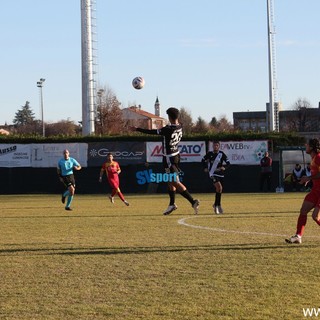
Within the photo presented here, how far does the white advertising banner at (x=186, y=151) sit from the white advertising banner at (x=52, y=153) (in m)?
3.55

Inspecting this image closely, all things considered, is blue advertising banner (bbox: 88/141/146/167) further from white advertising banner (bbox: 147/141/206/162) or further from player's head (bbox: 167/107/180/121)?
player's head (bbox: 167/107/180/121)

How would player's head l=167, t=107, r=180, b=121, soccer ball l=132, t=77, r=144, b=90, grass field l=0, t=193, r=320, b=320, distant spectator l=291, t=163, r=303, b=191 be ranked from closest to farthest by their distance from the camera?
grass field l=0, t=193, r=320, b=320 < player's head l=167, t=107, r=180, b=121 < soccer ball l=132, t=77, r=144, b=90 < distant spectator l=291, t=163, r=303, b=191

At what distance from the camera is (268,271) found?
8789 mm

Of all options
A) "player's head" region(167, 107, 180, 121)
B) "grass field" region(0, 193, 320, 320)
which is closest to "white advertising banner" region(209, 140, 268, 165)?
"player's head" region(167, 107, 180, 121)

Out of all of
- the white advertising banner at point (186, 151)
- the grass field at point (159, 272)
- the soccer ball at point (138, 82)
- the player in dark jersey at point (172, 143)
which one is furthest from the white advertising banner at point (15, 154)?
the grass field at point (159, 272)

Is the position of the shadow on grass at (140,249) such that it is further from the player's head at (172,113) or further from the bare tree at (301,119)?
the bare tree at (301,119)

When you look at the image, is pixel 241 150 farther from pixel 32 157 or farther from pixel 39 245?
pixel 39 245

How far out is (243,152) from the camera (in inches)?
1532

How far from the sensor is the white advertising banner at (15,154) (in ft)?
131

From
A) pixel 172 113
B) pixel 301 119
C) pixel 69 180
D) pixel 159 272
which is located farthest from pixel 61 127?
pixel 159 272

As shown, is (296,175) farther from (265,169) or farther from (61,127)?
(61,127)

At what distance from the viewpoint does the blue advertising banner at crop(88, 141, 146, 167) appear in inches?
1549

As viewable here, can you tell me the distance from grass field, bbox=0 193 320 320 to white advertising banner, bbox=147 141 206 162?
2404 centimetres

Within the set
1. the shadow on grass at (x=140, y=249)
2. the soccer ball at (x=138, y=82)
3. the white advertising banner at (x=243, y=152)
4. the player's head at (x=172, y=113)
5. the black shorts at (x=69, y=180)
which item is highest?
the soccer ball at (x=138, y=82)
